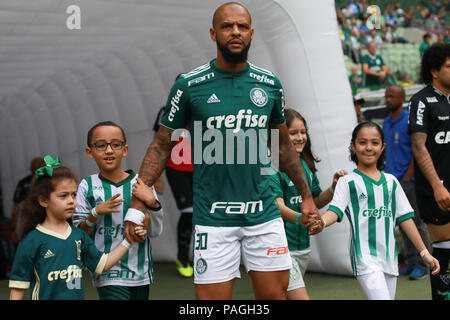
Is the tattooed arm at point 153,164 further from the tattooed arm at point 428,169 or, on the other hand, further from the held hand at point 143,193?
the tattooed arm at point 428,169

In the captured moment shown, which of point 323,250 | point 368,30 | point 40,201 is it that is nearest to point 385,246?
point 40,201

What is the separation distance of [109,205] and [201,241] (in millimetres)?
609

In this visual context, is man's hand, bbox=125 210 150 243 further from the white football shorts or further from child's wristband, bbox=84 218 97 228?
child's wristband, bbox=84 218 97 228

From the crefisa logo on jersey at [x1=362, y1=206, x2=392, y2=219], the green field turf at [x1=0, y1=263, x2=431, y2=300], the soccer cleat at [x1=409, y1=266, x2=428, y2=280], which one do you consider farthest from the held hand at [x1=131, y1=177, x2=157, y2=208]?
the soccer cleat at [x1=409, y1=266, x2=428, y2=280]

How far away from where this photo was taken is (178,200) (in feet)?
22.3

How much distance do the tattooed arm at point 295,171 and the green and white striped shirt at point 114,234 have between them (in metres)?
0.93

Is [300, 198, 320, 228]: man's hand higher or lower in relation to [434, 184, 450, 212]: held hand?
higher

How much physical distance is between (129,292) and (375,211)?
1.51 metres

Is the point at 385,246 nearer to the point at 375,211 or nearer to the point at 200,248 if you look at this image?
the point at 375,211

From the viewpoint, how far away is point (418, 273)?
239 inches

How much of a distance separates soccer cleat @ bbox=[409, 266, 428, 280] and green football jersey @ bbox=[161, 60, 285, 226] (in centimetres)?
348

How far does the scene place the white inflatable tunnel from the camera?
5746 millimetres

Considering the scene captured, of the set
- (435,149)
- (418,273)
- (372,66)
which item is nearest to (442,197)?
(435,149)

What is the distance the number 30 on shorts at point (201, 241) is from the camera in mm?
2986
